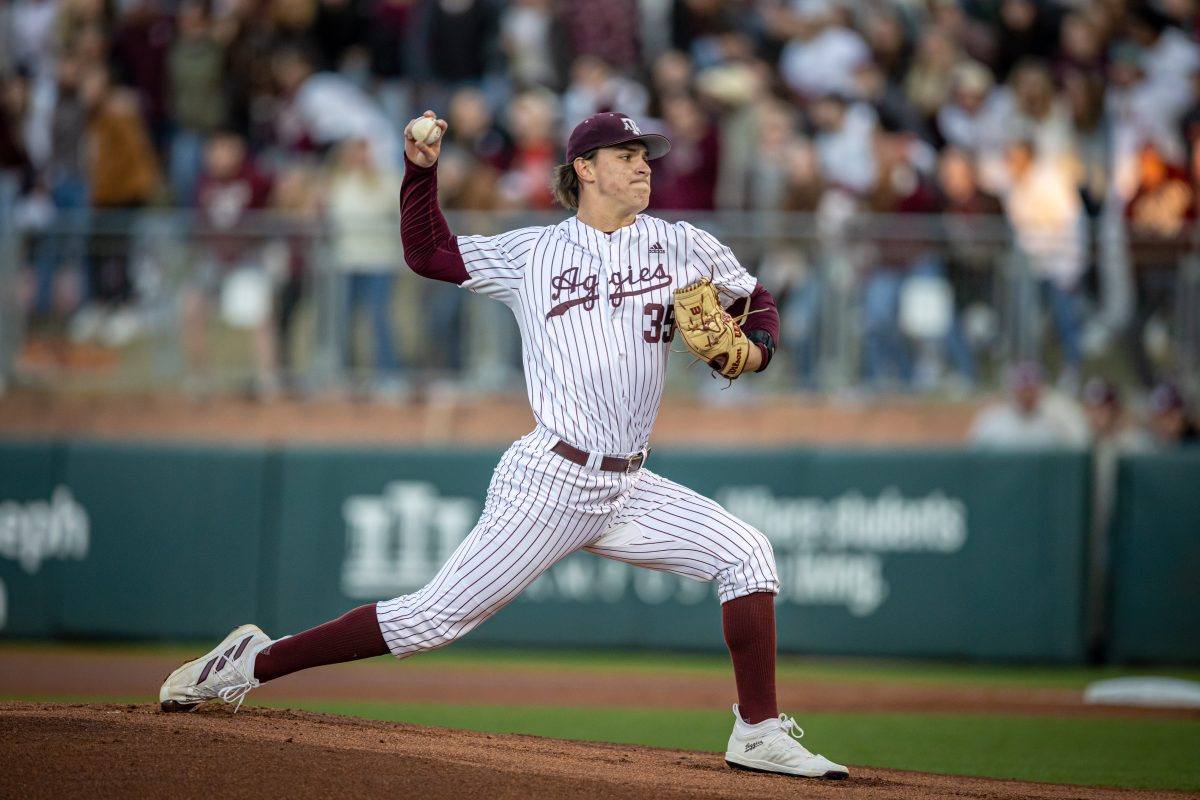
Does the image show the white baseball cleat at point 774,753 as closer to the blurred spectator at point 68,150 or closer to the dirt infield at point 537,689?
the dirt infield at point 537,689

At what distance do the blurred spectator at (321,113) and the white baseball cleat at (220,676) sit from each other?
27.9 feet

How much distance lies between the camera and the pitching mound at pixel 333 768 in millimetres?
5074

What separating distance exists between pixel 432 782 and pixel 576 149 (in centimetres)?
231

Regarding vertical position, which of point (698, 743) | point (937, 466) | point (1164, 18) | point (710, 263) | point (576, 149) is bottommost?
point (698, 743)

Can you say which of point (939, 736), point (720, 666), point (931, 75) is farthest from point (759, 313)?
point (931, 75)

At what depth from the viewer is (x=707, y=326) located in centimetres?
566

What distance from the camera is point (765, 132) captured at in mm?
13039

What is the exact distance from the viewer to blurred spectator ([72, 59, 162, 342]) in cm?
1277

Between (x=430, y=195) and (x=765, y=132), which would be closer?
(x=430, y=195)

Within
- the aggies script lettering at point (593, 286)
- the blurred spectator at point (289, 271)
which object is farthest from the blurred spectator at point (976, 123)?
the aggies script lettering at point (593, 286)

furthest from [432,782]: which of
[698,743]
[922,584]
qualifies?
[922,584]

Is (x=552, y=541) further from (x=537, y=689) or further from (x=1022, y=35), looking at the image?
(x=1022, y=35)

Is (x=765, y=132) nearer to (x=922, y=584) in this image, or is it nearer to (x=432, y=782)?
(x=922, y=584)

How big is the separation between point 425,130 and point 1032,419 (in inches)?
295
